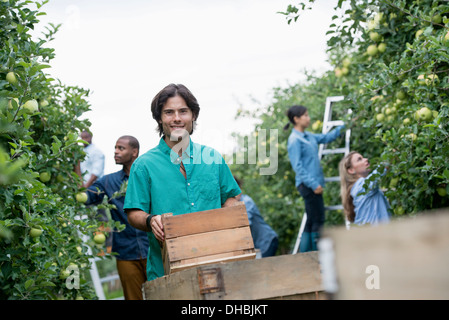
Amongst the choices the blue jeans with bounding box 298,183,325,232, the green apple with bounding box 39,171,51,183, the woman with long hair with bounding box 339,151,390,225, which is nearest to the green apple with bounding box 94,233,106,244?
the green apple with bounding box 39,171,51,183

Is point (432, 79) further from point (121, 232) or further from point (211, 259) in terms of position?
point (121, 232)

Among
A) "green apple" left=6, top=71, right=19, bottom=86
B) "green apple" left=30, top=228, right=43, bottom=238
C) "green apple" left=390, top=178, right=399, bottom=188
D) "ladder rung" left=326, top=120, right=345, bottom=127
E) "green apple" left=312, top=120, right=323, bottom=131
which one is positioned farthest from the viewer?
"green apple" left=312, top=120, right=323, bottom=131

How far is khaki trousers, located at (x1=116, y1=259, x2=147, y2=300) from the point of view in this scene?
4055mm

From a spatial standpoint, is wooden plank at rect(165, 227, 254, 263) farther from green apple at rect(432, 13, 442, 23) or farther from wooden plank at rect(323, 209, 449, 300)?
green apple at rect(432, 13, 442, 23)

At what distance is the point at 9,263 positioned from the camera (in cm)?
222

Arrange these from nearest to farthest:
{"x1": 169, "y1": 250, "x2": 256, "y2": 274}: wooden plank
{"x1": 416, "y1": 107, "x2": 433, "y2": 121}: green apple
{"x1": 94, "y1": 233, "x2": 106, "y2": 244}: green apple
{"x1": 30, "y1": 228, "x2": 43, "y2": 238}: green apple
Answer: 1. {"x1": 169, "y1": 250, "x2": 256, "y2": 274}: wooden plank
2. {"x1": 30, "y1": 228, "x2": 43, "y2": 238}: green apple
3. {"x1": 416, "y1": 107, "x2": 433, "y2": 121}: green apple
4. {"x1": 94, "y1": 233, "x2": 106, "y2": 244}: green apple

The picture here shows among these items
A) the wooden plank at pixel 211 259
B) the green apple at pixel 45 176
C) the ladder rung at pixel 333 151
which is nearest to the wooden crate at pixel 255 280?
the wooden plank at pixel 211 259

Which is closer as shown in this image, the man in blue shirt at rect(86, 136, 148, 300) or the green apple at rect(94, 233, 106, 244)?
the green apple at rect(94, 233, 106, 244)

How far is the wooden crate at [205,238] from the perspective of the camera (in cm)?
203

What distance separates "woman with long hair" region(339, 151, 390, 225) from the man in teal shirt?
147 cm

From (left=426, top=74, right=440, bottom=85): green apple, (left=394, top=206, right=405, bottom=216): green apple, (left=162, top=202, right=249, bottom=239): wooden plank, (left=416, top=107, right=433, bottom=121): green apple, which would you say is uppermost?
(left=426, top=74, right=440, bottom=85): green apple
